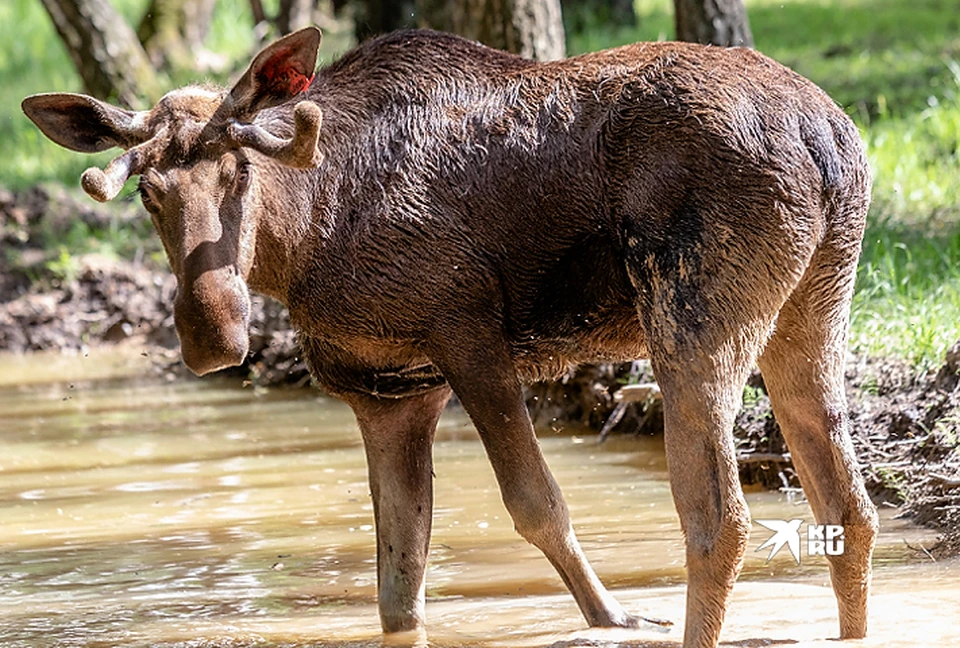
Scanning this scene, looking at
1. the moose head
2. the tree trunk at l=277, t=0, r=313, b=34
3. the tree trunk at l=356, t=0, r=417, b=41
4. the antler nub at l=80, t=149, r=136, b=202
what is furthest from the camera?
the tree trunk at l=277, t=0, r=313, b=34

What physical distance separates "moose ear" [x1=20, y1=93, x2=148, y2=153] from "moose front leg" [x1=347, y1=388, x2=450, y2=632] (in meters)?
1.37

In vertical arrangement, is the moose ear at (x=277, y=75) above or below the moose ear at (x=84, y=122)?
above

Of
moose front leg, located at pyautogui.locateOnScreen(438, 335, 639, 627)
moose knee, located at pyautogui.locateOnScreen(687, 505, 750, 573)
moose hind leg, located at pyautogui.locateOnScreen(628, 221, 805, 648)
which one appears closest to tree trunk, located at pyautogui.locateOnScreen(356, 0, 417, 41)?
moose front leg, located at pyautogui.locateOnScreen(438, 335, 639, 627)

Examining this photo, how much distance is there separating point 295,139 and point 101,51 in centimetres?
1169

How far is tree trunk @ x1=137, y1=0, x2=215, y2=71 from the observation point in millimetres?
19359

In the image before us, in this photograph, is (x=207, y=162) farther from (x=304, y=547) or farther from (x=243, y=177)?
(x=304, y=547)

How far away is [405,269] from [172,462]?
14.3 feet

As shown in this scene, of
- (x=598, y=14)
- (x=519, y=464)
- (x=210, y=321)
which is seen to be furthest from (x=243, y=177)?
(x=598, y=14)

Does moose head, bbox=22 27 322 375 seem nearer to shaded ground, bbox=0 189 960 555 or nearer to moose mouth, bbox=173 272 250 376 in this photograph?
moose mouth, bbox=173 272 250 376

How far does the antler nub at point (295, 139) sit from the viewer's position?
5.08m

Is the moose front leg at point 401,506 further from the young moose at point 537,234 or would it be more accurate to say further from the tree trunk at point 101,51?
the tree trunk at point 101,51

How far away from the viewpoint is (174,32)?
1977cm

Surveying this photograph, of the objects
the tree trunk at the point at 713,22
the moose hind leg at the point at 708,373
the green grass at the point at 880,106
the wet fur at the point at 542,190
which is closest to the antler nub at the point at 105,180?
the wet fur at the point at 542,190

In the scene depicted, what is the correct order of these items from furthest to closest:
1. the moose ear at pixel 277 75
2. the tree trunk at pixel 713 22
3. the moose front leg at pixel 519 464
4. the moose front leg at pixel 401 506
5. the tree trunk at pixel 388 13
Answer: the tree trunk at pixel 388 13, the tree trunk at pixel 713 22, the moose front leg at pixel 401 506, the moose front leg at pixel 519 464, the moose ear at pixel 277 75
